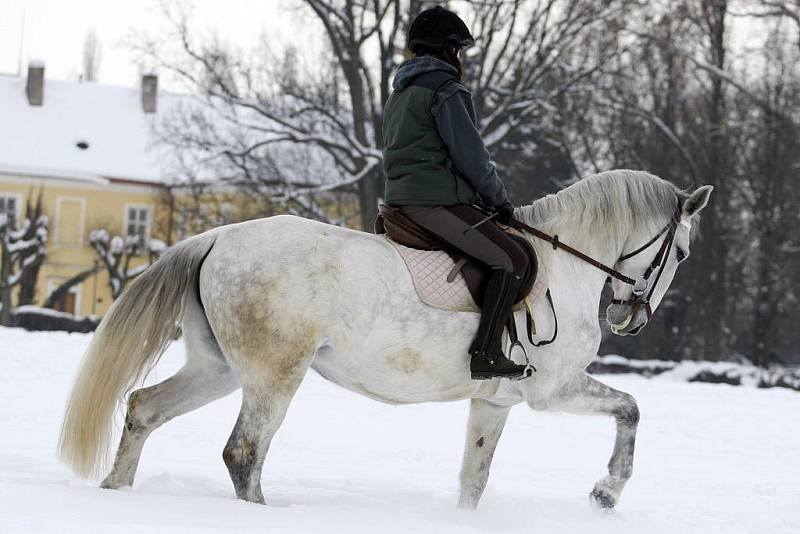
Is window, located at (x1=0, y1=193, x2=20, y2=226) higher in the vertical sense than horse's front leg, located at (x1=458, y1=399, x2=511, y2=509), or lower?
lower

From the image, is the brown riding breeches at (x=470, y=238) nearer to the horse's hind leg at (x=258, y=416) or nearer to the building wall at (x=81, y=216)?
the horse's hind leg at (x=258, y=416)

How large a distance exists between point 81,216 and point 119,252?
757cm

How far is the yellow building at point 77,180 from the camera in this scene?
145 feet

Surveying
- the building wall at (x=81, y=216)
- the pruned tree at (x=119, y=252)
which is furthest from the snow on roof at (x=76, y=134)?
the pruned tree at (x=119, y=252)

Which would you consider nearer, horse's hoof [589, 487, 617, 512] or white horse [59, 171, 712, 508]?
white horse [59, 171, 712, 508]

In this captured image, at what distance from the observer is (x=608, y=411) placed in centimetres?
618

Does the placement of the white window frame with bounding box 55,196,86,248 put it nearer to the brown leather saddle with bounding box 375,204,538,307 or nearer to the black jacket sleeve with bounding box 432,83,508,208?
the brown leather saddle with bounding box 375,204,538,307

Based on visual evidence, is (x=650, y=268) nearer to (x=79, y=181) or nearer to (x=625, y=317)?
(x=625, y=317)

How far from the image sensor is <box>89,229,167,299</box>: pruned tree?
125 ft

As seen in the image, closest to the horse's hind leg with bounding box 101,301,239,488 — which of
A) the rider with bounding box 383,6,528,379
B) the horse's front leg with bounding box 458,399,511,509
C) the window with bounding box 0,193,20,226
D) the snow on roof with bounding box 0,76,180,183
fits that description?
the rider with bounding box 383,6,528,379

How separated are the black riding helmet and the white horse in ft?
3.71

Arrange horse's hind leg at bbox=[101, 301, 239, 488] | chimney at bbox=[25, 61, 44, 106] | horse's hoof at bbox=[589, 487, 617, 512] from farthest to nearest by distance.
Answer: chimney at bbox=[25, 61, 44, 106] → horse's hoof at bbox=[589, 487, 617, 512] → horse's hind leg at bbox=[101, 301, 239, 488]

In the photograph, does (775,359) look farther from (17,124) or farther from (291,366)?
(17,124)

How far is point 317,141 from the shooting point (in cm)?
2450
